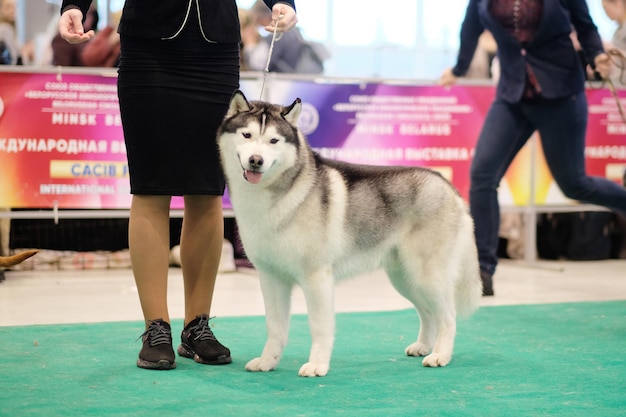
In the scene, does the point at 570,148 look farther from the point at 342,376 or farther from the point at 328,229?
the point at 342,376

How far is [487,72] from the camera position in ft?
24.9

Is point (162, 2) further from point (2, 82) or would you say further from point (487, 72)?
point (487, 72)

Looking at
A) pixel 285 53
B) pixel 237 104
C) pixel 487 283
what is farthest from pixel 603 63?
pixel 285 53

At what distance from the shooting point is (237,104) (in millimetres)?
3039

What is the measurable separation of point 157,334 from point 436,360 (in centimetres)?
104

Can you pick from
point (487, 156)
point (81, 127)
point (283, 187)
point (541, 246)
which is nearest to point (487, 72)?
point (541, 246)

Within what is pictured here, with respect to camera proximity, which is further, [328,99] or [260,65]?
[260,65]

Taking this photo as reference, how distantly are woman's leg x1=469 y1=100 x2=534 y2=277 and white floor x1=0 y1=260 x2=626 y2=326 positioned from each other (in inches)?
13.2

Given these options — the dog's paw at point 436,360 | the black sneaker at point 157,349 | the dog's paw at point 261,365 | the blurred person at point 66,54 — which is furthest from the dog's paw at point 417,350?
the blurred person at point 66,54

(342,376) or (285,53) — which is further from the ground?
(285,53)

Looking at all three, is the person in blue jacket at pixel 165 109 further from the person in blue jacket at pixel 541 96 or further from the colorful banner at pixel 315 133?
the colorful banner at pixel 315 133

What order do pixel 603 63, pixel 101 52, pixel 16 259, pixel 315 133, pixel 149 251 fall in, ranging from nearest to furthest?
pixel 16 259 → pixel 149 251 → pixel 603 63 → pixel 315 133 → pixel 101 52

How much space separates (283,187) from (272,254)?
0.78 feet

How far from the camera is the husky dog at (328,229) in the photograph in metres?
3.04
